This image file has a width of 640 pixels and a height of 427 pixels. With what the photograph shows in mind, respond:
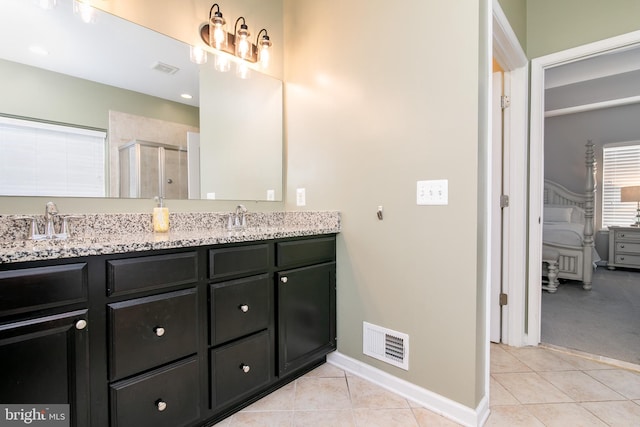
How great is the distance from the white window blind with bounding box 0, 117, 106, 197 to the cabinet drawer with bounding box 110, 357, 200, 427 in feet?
Answer: 2.95

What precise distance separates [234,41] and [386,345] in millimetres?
2104

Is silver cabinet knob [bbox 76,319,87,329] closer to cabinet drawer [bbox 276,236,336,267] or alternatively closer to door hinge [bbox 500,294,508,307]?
cabinet drawer [bbox 276,236,336,267]

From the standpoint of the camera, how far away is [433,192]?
149 cm

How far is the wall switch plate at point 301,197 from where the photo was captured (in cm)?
212

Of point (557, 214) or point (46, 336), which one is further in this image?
point (557, 214)

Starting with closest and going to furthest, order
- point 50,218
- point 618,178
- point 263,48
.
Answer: point 50,218 → point 263,48 → point 618,178

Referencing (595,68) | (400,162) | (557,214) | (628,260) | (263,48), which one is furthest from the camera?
(557,214)

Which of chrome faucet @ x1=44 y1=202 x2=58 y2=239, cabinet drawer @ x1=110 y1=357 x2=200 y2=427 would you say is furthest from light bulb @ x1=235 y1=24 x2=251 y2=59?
cabinet drawer @ x1=110 y1=357 x2=200 y2=427

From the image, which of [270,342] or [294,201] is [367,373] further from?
[294,201]

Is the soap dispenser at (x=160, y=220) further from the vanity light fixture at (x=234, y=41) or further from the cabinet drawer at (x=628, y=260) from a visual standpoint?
the cabinet drawer at (x=628, y=260)

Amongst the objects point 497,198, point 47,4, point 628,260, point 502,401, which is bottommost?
point 502,401

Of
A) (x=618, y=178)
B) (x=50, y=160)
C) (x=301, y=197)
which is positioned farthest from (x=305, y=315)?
(x=618, y=178)

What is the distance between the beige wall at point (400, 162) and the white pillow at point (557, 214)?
442 cm

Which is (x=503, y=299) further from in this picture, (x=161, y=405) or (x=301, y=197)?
(x=161, y=405)
